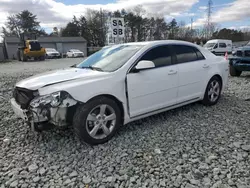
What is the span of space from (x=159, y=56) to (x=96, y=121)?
66.2 inches

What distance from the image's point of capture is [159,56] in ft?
12.7

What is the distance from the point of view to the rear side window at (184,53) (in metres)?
4.14

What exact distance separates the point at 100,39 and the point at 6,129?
50.4 m

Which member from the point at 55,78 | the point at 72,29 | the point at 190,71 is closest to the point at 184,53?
the point at 190,71

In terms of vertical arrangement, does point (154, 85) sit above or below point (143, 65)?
below

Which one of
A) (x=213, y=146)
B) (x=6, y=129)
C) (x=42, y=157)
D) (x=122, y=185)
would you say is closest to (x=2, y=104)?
(x=6, y=129)

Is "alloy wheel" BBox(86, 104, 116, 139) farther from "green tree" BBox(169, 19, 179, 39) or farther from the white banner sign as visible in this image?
"green tree" BBox(169, 19, 179, 39)

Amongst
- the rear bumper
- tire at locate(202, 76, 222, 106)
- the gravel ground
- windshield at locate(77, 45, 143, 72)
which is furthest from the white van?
windshield at locate(77, 45, 143, 72)

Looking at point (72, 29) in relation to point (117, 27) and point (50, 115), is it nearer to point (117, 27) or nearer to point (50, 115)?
point (117, 27)

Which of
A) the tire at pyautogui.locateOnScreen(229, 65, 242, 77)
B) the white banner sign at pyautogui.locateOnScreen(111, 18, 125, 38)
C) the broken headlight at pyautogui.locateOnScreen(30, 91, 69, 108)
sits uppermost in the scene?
the white banner sign at pyautogui.locateOnScreen(111, 18, 125, 38)

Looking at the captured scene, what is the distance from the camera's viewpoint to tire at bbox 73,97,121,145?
116 inches

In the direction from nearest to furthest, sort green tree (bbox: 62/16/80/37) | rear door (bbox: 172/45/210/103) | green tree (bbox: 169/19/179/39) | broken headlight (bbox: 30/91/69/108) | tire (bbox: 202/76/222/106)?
broken headlight (bbox: 30/91/69/108) → rear door (bbox: 172/45/210/103) → tire (bbox: 202/76/222/106) → green tree (bbox: 62/16/80/37) → green tree (bbox: 169/19/179/39)

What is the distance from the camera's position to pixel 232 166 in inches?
103

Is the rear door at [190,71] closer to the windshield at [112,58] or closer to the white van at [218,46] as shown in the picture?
the windshield at [112,58]
